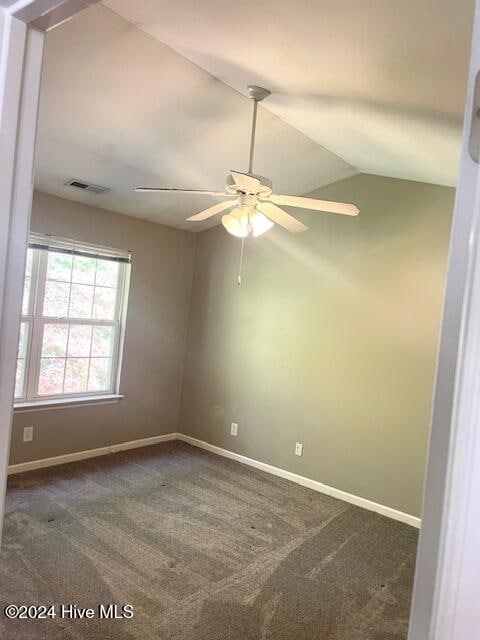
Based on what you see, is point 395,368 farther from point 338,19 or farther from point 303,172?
point 338,19

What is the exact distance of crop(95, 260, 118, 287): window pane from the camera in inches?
170

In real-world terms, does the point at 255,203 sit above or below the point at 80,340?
above

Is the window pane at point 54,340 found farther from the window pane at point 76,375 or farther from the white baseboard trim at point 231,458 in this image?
the white baseboard trim at point 231,458

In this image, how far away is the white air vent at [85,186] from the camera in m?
3.58

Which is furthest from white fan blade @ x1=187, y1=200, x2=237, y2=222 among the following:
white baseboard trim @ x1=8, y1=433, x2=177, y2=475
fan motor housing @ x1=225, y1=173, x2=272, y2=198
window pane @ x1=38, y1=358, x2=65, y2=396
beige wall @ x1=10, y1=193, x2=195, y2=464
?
white baseboard trim @ x1=8, y1=433, x2=177, y2=475

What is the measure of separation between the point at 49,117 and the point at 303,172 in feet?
6.60

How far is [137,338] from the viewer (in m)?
4.63

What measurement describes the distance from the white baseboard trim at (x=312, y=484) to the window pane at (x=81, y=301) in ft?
6.04

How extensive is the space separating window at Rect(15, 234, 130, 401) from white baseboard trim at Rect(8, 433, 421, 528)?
562 millimetres

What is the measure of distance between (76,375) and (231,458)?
1.77m

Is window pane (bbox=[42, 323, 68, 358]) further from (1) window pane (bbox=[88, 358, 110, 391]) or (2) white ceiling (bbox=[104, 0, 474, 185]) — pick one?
(2) white ceiling (bbox=[104, 0, 474, 185])

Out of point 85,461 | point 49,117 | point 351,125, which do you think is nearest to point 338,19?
point 351,125

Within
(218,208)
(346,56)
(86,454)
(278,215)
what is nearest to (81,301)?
(86,454)

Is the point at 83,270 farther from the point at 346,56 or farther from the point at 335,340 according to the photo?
the point at 346,56
